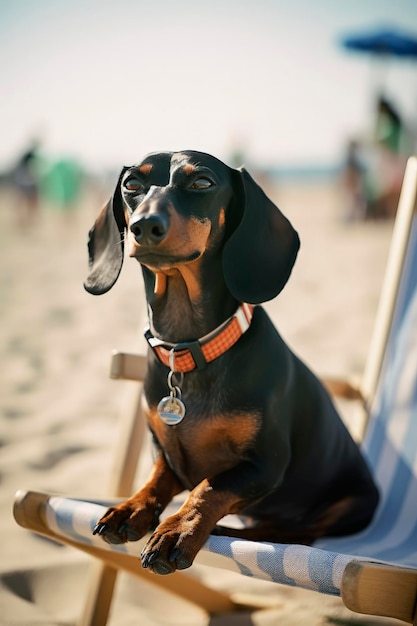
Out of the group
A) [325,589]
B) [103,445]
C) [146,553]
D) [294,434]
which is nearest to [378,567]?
[325,589]

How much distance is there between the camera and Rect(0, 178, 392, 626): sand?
8.64 feet

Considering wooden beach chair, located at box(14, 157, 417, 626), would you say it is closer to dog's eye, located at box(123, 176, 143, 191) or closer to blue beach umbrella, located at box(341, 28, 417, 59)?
dog's eye, located at box(123, 176, 143, 191)

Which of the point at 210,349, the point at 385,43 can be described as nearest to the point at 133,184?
the point at 210,349

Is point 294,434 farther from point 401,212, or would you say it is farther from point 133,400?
point 401,212

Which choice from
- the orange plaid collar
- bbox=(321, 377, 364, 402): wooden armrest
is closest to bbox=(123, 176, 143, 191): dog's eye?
the orange plaid collar

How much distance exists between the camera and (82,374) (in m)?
5.46

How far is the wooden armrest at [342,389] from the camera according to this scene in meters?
2.89

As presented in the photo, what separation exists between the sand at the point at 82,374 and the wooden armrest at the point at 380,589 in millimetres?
990

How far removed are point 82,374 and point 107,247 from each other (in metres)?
3.43

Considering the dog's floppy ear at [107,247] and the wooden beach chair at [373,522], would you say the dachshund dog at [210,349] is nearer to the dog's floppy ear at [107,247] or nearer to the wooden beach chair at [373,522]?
the dog's floppy ear at [107,247]

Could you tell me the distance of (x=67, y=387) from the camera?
16.7 ft

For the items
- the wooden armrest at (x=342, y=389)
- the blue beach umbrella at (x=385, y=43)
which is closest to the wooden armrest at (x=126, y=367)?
the wooden armrest at (x=342, y=389)

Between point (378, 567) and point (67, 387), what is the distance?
3786mm

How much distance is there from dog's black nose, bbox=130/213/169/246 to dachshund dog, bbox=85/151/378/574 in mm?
10
